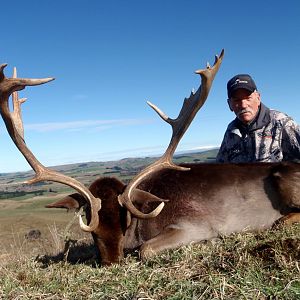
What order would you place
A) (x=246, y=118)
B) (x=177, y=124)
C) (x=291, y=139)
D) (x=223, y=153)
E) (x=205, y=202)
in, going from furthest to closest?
(x=223, y=153) → (x=246, y=118) → (x=291, y=139) → (x=205, y=202) → (x=177, y=124)

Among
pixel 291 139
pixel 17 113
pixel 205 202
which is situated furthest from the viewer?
pixel 291 139

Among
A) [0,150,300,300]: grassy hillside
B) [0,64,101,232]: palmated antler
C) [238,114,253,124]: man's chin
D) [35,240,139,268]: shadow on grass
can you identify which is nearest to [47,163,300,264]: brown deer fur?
[0,64,101,232]: palmated antler

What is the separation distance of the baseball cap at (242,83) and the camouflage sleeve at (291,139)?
0.97 metres

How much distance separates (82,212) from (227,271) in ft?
9.73

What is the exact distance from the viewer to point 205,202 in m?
7.36

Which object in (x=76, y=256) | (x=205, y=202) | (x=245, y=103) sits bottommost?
(x=76, y=256)

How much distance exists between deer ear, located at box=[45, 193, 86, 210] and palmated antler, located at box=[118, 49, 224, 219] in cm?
79

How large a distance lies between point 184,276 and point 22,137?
340cm

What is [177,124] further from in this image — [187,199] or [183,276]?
[183,276]

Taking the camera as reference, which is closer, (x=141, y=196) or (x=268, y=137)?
(x=141, y=196)

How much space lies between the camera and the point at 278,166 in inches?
295

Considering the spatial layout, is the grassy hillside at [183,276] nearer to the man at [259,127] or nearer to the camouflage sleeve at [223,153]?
the man at [259,127]

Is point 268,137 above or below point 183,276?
above

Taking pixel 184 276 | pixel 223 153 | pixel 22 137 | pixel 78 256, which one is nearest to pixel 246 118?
pixel 223 153
